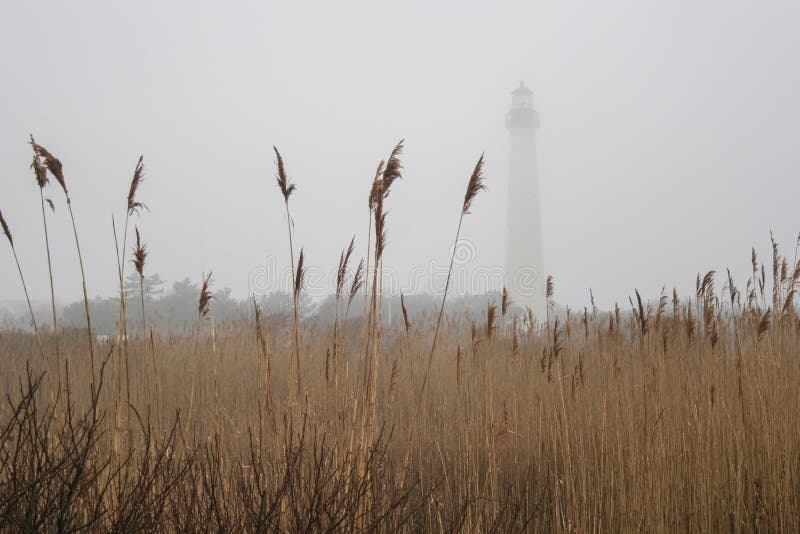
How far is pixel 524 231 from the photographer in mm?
26500

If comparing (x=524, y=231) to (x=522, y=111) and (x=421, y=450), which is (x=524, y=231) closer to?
(x=522, y=111)

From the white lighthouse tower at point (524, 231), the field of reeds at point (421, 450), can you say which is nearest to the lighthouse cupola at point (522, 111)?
the white lighthouse tower at point (524, 231)

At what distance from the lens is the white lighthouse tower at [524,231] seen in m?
26.1

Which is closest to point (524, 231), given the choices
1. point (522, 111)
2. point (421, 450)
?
point (522, 111)

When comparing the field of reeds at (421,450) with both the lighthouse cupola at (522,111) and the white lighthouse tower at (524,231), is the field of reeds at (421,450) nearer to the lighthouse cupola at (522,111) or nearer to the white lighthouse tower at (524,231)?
the white lighthouse tower at (524,231)

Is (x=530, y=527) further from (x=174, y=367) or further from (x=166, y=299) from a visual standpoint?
(x=166, y=299)

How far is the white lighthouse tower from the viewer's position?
26.1 m

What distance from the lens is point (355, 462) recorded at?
2.09 metres

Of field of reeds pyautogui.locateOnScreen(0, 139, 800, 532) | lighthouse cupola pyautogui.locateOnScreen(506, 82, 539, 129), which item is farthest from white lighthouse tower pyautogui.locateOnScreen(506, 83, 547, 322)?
field of reeds pyautogui.locateOnScreen(0, 139, 800, 532)

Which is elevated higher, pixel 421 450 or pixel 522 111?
pixel 522 111

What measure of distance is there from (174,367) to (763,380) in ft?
20.7

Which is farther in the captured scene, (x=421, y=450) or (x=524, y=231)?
(x=524, y=231)

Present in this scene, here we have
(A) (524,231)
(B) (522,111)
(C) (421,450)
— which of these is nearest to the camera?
(C) (421,450)

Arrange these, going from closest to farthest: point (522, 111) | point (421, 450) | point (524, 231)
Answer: point (421, 450)
point (524, 231)
point (522, 111)
